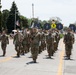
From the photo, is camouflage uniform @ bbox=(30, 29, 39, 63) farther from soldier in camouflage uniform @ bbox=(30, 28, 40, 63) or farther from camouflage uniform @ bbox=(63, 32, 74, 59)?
camouflage uniform @ bbox=(63, 32, 74, 59)

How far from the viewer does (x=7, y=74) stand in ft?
48.8

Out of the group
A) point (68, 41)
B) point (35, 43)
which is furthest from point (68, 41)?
point (35, 43)

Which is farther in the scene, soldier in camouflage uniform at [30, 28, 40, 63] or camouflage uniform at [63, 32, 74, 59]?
camouflage uniform at [63, 32, 74, 59]

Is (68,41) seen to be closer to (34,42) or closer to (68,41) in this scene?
(68,41)

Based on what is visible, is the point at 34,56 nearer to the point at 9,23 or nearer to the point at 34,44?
the point at 34,44

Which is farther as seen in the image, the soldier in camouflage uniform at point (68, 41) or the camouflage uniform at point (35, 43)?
the soldier in camouflage uniform at point (68, 41)

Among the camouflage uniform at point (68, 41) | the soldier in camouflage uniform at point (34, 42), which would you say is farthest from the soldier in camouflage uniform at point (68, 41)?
the soldier in camouflage uniform at point (34, 42)

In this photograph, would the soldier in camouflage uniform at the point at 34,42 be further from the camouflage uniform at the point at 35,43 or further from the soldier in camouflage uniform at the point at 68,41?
the soldier in camouflage uniform at the point at 68,41

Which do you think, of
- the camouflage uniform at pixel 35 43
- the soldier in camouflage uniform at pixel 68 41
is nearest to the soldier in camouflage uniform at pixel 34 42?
the camouflage uniform at pixel 35 43

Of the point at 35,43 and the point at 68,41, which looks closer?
the point at 35,43

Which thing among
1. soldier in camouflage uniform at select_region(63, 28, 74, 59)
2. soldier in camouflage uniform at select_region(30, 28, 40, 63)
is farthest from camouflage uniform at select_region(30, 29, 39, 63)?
soldier in camouflage uniform at select_region(63, 28, 74, 59)

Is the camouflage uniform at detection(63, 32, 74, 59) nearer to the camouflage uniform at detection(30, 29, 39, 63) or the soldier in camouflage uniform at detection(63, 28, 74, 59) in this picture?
the soldier in camouflage uniform at detection(63, 28, 74, 59)

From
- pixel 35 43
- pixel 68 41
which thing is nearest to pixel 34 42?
pixel 35 43

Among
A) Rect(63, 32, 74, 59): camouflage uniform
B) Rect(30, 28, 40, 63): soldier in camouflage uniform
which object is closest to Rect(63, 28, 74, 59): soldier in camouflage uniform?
Rect(63, 32, 74, 59): camouflage uniform
